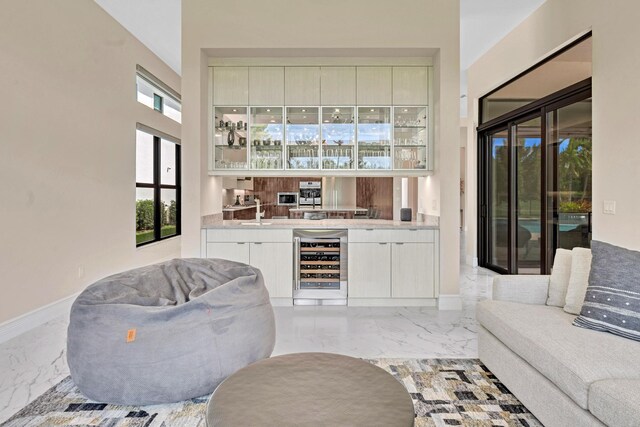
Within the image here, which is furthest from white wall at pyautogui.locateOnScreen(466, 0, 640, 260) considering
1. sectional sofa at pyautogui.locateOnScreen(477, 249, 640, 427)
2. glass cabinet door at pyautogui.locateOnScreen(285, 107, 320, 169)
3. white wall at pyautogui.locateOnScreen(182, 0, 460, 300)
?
glass cabinet door at pyautogui.locateOnScreen(285, 107, 320, 169)

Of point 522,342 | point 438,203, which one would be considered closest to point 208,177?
point 438,203

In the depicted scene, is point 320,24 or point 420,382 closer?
point 420,382

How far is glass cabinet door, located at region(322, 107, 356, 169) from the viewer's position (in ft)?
16.1

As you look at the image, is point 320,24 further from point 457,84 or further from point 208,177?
point 208,177

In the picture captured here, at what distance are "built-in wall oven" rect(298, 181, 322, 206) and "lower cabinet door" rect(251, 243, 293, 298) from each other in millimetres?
3703

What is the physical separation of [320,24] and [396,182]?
304cm

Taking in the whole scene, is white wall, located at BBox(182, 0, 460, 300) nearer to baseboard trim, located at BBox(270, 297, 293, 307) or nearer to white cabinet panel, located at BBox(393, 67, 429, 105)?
white cabinet panel, located at BBox(393, 67, 429, 105)

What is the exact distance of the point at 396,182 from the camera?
6.70 meters

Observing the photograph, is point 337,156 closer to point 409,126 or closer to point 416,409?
point 409,126

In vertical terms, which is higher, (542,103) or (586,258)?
(542,103)

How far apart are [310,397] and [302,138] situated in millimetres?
3836

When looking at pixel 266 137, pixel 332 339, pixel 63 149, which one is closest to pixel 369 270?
pixel 332 339

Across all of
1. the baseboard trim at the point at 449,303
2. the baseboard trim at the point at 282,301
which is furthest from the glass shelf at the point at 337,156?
the baseboard trim at the point at 449,303

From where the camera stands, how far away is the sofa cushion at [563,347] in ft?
5.71
